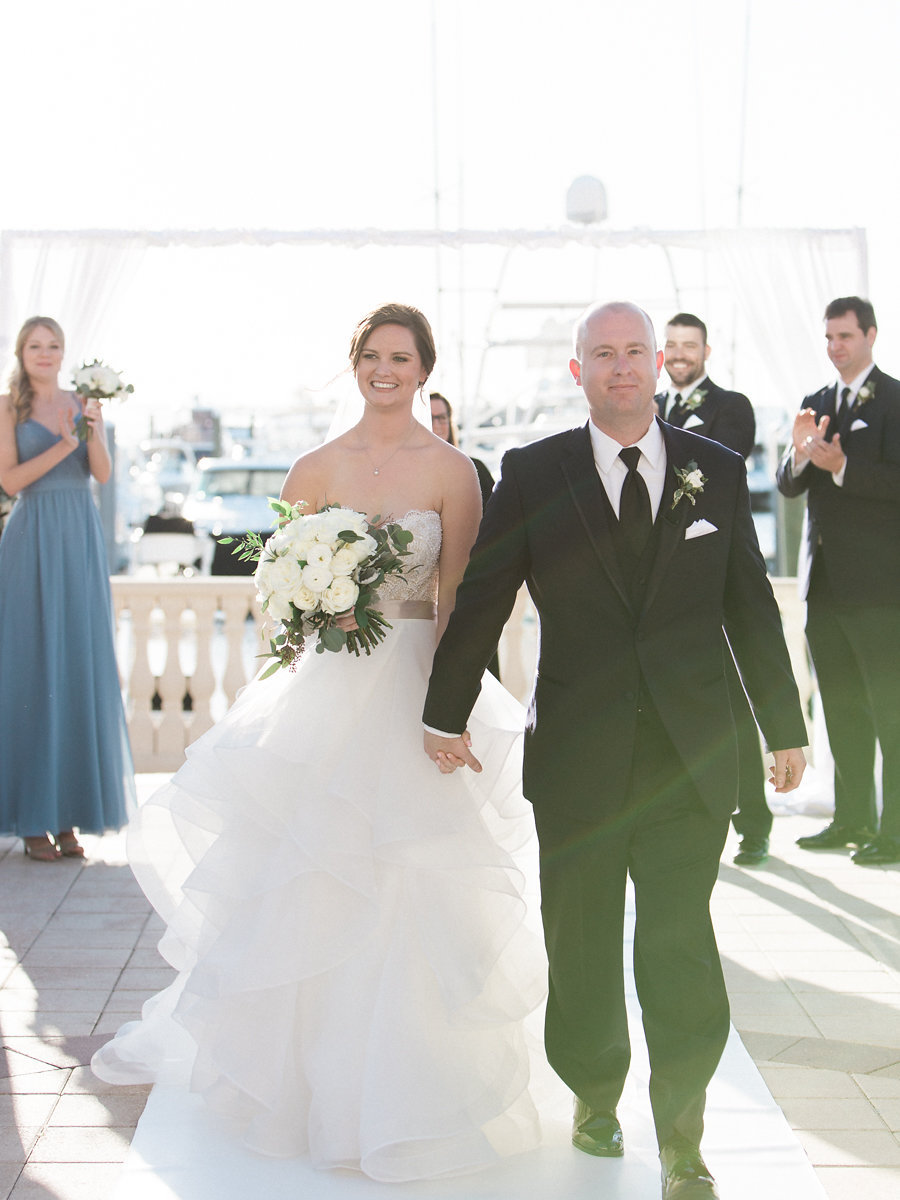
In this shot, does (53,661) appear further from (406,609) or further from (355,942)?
(355,942)

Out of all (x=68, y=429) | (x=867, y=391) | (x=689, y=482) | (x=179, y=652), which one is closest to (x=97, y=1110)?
(x=689, y=482)

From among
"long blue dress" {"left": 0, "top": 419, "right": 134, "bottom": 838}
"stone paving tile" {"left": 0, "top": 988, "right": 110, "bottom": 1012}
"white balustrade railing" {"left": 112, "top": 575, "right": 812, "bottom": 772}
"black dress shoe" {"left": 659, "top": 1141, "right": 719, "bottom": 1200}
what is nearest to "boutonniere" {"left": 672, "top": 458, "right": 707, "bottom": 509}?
"black dress shoe" {"left": 659, "top": 1141, "right": 719, "bottom": 1200}

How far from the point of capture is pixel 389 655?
351cm

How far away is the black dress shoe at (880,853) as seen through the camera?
5969mm

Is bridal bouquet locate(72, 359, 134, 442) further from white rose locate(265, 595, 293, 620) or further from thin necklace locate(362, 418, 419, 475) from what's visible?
white rose locate(265, 595, 293, 620)

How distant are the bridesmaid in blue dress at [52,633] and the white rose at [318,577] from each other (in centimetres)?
306

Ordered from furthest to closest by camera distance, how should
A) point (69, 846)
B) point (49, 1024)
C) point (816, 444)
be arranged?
point (69, 846), point (816, 444), point (49, 1024)

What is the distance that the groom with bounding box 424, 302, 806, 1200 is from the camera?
2969mm

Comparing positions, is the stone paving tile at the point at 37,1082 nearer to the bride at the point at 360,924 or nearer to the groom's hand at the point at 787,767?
the bride at the point at 360,924

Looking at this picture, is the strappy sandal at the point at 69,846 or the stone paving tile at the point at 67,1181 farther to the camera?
the strappy sandal at the point at 69,846

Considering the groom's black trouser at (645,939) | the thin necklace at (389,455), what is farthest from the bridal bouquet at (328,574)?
the groom's black trouser at (645,939)

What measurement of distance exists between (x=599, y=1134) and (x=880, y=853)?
3205 mm

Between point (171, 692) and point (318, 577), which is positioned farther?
point (171, 692)

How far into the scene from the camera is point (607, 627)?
303 centimetres
